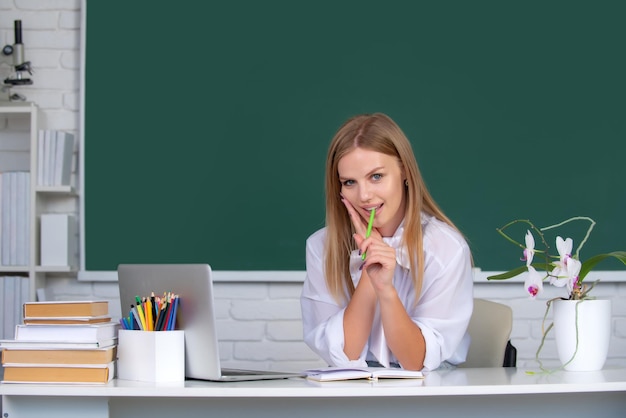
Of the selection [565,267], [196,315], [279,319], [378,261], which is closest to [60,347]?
[196,315]

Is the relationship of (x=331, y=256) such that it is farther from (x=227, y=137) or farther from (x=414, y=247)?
(x=227, y=137)

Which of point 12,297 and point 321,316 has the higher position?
→ point 321,316

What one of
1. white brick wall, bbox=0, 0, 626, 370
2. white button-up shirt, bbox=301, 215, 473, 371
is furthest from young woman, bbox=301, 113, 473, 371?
white brick wall, bbox=0, 0, 626, 370

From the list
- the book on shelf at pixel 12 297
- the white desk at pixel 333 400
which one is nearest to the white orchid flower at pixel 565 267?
the white desk at pixel 333 400

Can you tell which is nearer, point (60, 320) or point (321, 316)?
point (60, 320)

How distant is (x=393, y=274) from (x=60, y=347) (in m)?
0.78

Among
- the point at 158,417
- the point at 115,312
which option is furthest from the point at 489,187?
the point at 158,417

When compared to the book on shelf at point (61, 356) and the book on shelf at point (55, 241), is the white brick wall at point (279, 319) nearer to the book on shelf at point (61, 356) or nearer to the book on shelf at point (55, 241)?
the book on shelf at point (55, 241)

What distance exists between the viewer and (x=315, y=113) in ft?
10.8

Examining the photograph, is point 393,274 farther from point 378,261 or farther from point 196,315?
point 196,315

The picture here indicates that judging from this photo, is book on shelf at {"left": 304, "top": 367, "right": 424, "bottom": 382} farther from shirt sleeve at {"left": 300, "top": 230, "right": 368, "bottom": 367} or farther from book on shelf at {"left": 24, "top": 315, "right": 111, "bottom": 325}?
book on shelf at {"left": 24, "top": 315, "right": 111, "bottom": 325}

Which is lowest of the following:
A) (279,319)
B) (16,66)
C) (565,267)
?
(279,319)

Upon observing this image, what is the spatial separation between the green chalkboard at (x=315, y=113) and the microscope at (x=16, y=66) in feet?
0.78

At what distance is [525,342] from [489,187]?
0.59m
